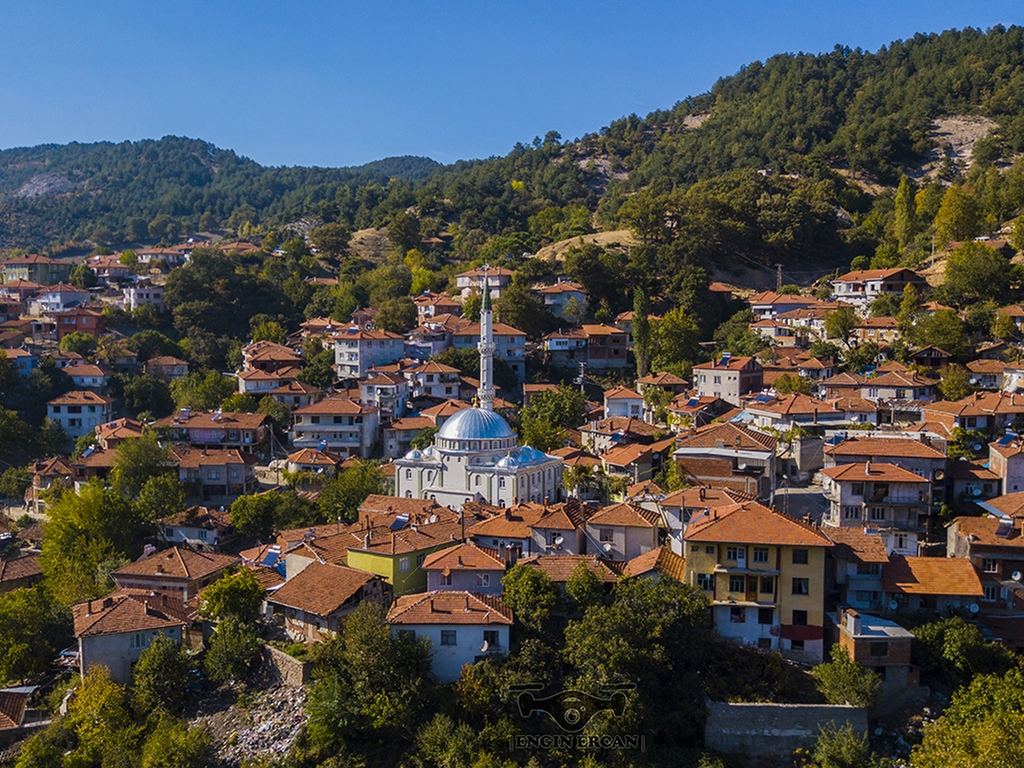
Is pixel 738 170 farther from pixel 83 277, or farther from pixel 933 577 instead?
pixel 933 577

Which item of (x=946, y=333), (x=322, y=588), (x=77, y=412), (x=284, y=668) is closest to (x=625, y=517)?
(x=322, y=588)

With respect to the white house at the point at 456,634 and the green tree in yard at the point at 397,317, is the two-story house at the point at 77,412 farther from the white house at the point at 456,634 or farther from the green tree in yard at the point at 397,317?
the white house at the point at 456,634

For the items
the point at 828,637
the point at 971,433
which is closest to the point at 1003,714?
the point at 828,637

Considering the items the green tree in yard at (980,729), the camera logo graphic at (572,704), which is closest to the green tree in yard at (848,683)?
the green tree in yard at (980,729)

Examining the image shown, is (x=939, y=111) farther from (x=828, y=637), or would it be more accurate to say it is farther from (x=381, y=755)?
(x=381, y=755)

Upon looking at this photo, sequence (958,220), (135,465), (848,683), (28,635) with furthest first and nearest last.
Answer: (958,220) → (135,465) → (28,635) → (848,683)

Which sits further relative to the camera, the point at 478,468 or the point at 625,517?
the point at 478,468

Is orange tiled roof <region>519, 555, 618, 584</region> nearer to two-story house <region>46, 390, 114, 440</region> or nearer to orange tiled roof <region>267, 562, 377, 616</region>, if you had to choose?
orange tiled roof <region>267, 562, 377, 616</region>
